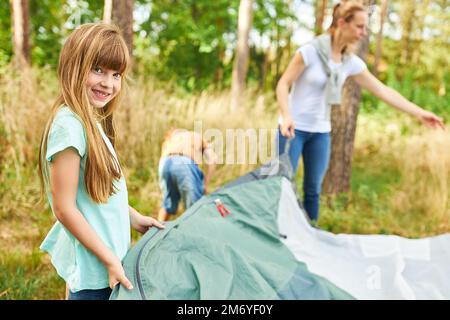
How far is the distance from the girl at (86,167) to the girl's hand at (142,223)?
0.28 metres

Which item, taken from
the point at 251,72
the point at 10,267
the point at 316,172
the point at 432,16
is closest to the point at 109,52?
the point at 10,267

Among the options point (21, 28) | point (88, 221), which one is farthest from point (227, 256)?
point (21, 28)

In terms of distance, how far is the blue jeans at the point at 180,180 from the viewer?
296 centimetres

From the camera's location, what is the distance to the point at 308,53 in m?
2.75

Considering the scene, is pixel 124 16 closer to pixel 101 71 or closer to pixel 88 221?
pixel 101 71

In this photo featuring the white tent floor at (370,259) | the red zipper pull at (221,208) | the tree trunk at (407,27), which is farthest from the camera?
the tree trunk at (407,27)

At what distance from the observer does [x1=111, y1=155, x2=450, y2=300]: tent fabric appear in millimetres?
1689

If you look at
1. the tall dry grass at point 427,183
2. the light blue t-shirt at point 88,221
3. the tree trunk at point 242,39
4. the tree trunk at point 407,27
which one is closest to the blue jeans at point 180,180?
the light blue t-shirt at point 88,221

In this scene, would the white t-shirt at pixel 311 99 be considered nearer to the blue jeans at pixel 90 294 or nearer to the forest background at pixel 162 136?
the forest background at pixel 162 136

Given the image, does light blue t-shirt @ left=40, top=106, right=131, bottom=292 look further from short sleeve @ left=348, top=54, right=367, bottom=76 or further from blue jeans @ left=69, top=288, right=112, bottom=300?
short sleeve @ left=348, top=54, right=367, bottom=76

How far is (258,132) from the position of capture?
523 cm

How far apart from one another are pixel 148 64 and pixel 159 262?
34.0 ft
